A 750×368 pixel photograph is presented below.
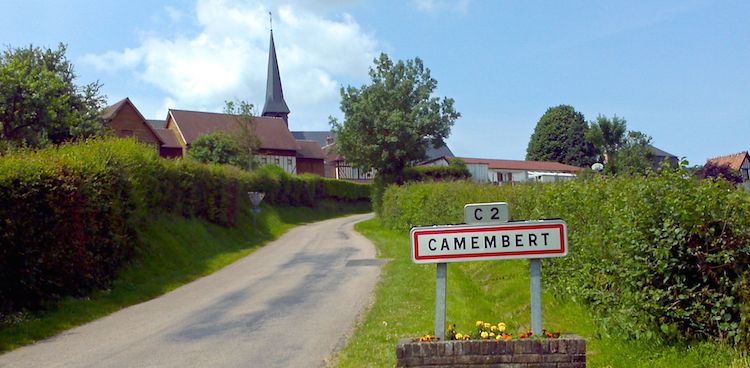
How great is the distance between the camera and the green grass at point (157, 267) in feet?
40.8

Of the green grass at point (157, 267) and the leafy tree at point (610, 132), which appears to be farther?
the leafy tree at point (610, 132)

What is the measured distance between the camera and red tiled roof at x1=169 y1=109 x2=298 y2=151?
214ft

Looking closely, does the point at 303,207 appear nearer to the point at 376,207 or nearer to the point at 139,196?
the point at 376,207

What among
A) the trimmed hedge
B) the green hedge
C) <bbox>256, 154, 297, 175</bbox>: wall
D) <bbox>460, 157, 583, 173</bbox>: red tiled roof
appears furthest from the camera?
Result: <bbox>460, 157, 583, 173</bbox>: red tiled roof

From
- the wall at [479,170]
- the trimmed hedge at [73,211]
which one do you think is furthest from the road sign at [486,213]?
the wall at [479,170]

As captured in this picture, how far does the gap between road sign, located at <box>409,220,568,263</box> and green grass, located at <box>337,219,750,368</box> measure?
2100 millimetres

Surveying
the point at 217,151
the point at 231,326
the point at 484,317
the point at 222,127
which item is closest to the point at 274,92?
the point at 222,127

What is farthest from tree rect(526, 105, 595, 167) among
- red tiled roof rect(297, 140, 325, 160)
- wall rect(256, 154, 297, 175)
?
wall rect(256, 154, 297, 175)

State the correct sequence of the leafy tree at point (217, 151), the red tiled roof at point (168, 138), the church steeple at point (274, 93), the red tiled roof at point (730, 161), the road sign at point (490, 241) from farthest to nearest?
1. the church steeple at point (274, 93)
2. the red tiled roof at point (168, 138)
3. the leafy tree at point (217, 151)
4. the red tiled roof at point (730, 161)
5. the road sign at point (490, 241)

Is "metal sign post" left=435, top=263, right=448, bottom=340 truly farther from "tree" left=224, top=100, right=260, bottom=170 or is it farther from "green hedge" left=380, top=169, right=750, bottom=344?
"tree" left=224, top=100, right=260, bottom=170

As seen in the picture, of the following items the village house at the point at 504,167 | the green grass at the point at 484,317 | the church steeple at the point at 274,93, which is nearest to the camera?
the green grass at the point at 484,317

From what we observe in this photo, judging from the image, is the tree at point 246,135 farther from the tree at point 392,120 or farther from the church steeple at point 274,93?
the church steeple at point 274,93

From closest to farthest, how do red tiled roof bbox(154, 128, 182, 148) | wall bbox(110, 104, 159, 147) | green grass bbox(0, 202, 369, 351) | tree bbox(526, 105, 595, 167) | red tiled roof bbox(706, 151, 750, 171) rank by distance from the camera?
green grass bbox(0, 202, 369, 351) < red tiled roof bbox(706, 151, 750, 171) < wall bbox(110, 104, 159, 147) < red tiled roof bbox(154, 128, 182, 148) < tree bbox(526, 105, 595, 167)

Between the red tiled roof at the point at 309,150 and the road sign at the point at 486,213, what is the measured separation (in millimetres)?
66625
